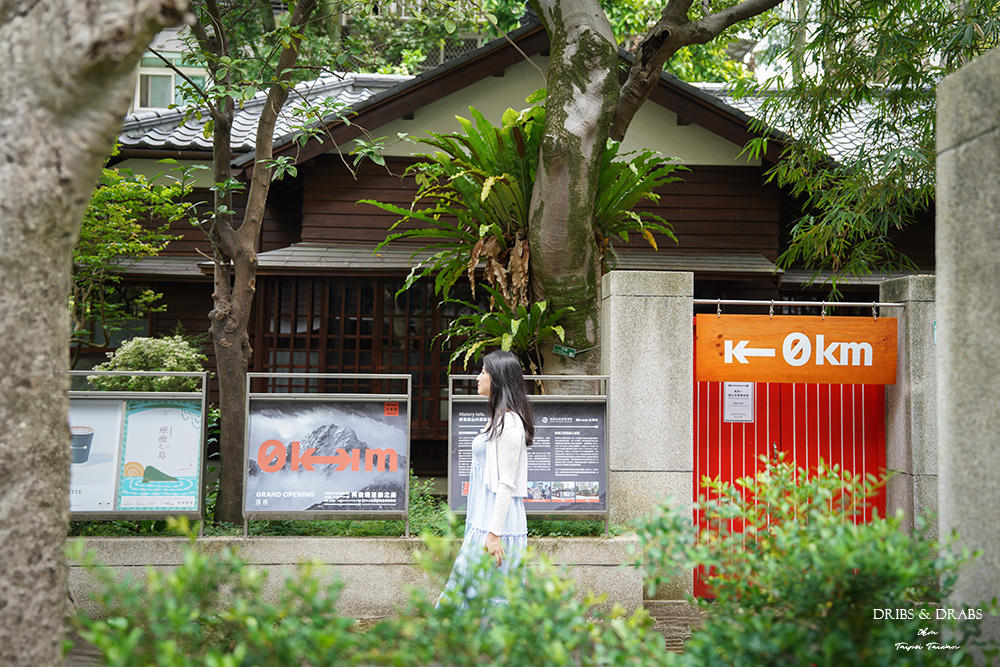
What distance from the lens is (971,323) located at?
11.7 ft

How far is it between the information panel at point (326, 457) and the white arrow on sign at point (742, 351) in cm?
265

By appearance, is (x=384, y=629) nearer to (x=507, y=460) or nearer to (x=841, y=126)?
(x=507, y=460)

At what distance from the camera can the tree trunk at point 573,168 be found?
761 cm

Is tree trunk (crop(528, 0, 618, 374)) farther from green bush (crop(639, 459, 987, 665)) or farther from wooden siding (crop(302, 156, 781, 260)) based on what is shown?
wooden siding (crop(302, 156, 781, 260))

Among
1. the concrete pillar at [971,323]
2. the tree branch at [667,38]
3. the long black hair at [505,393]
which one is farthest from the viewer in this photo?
the tree branch at [667,38]

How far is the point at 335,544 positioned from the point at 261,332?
5837mm

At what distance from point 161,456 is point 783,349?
4939 mm

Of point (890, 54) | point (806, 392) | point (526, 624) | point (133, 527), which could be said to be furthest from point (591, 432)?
point (890, 54)

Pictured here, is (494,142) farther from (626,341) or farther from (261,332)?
(261,332)

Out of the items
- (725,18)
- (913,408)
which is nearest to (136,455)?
(913,408)

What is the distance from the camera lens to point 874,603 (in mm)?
2916

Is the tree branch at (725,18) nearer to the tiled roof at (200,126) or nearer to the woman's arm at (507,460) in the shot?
the woman's arm at (507,460)

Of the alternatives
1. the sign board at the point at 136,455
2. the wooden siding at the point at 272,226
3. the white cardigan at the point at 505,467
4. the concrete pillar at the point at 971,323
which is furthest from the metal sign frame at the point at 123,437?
the wooden siding at the point at 272,226

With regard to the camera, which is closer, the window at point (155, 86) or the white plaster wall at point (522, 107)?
the white plaster wall at point (522, 107)
